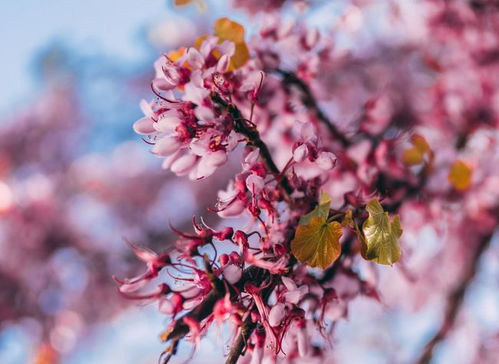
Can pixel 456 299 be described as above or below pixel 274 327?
below

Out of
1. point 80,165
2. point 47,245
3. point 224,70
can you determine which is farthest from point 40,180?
point 224,70

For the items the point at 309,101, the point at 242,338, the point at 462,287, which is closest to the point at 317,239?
the point at 242,338

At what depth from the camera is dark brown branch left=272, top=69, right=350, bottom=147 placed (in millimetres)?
1554

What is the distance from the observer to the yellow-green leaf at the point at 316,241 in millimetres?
1024

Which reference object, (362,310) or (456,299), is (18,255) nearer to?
(456,299)

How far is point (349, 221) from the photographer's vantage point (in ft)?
3.43

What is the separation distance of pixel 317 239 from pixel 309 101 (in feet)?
2.32

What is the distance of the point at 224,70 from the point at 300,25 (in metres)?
0.66

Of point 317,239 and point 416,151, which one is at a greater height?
point 317,239

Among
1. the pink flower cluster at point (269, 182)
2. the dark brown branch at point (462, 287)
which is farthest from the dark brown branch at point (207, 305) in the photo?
the dark brown branch at point (462, 287)

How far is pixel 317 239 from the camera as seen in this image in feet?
3.39

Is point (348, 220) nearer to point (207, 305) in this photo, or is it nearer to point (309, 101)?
point (207, 305)

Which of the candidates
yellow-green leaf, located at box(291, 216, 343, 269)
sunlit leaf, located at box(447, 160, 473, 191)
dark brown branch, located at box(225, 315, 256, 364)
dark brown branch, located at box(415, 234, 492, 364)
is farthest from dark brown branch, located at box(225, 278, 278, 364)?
dark brown branch, located at box(415, 234, 492, 364)

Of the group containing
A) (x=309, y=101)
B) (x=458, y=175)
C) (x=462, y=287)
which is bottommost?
(x=462, y=287)
